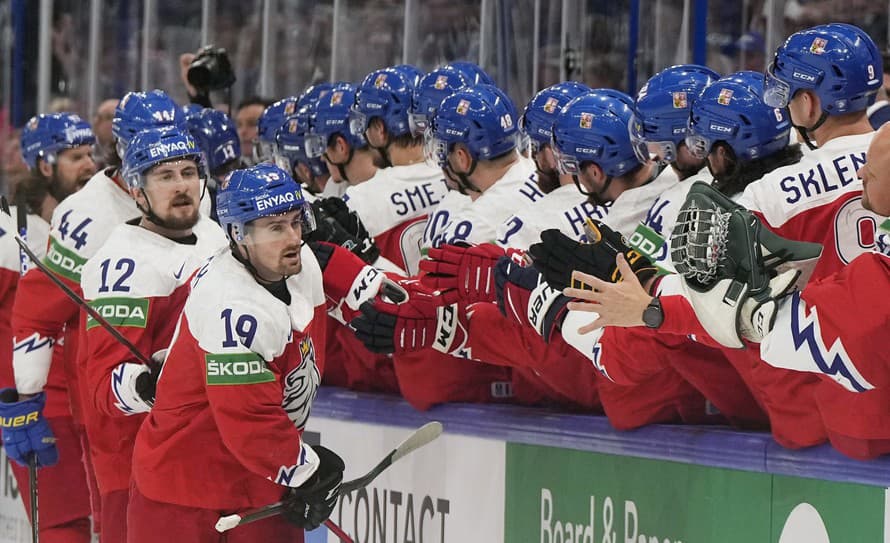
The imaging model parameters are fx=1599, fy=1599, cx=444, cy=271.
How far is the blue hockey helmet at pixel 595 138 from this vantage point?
4305 millimetres

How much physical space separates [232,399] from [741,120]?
1388 millimetres

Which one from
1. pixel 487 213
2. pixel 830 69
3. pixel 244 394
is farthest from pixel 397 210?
pixel 830 69

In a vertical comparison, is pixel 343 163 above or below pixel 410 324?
above

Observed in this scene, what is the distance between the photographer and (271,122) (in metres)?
6.32

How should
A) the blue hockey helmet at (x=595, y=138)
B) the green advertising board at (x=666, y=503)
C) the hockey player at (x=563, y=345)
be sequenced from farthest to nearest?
the blue hockey helmet at (x=595, y=138), the hockey player at (x=563, y=345), the green advertising board at (x=666, y=503)

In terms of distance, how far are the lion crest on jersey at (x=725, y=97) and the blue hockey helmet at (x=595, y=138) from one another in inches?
18.1

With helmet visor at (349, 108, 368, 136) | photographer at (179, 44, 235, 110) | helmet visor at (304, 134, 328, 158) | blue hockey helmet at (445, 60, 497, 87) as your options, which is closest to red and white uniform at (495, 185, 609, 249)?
blue hockey helmet at (445, 60, 497, 87)

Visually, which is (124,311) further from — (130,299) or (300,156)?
(300,156)

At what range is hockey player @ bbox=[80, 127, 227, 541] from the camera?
4379 millimetres

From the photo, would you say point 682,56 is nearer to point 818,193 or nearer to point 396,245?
point 396,245

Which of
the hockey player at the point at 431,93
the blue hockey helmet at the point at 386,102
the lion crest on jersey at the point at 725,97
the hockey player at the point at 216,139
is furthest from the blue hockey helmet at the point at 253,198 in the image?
the hockey player at the point at 216,139

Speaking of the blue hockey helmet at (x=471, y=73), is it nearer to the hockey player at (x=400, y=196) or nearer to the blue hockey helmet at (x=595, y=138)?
the hockey player at (x=400, y=196)

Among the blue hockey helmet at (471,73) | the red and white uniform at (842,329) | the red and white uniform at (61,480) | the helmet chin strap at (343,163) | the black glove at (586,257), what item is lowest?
the red and white uniform at (61,480)

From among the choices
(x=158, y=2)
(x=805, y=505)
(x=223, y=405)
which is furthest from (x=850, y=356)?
(x=158, y=2)
